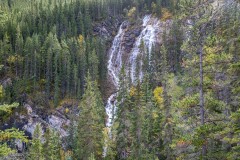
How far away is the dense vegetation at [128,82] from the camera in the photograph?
1195cm

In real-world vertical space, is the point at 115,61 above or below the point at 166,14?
below

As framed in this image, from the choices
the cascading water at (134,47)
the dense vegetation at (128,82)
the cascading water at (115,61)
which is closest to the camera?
the dense vegetation at (128,82)

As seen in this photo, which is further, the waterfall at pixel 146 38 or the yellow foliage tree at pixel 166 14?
the yellow foliage tree at pixel 166 14

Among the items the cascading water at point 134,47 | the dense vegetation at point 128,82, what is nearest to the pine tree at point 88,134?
the dense vegetation at point 128,82

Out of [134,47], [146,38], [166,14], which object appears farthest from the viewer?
[166,14]

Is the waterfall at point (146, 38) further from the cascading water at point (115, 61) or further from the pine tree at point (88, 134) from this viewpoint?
the pine tree at point (88, 134)

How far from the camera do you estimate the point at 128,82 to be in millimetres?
55875

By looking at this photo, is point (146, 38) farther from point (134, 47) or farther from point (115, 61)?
point (115, 61)

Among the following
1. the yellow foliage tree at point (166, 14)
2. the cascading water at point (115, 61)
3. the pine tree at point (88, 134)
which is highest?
the yellow foliage tree at point (166, 14)

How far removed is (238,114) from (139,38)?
329ft

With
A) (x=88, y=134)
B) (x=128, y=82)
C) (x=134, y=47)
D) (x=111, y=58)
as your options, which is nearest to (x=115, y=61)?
(x=111, y=58)

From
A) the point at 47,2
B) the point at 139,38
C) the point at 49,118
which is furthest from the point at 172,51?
the point at 47,2

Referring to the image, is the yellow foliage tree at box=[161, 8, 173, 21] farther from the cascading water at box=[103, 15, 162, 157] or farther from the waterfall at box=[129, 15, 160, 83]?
the cascading water at box=[103, 15, 162, 157]

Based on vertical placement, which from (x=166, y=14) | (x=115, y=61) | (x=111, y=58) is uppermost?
(x=166, y=14)
